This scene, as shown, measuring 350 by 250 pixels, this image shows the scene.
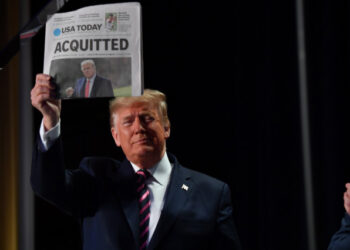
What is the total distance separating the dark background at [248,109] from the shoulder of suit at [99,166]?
0.05m

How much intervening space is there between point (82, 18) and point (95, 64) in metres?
0.16

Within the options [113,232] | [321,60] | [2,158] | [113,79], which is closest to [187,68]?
[113,79]

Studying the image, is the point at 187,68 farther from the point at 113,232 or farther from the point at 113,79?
the point at 113,232

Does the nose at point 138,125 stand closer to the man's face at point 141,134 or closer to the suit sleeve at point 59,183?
the man's face at point 141,134

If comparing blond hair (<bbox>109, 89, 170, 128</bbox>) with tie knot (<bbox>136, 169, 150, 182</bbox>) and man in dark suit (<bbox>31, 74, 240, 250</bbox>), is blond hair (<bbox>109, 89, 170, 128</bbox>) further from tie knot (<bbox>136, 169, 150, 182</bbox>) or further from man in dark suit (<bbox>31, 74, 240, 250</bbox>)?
tie knot (<bbox>136, 169, 150, 182</bbox>)

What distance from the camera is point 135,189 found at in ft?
5.14

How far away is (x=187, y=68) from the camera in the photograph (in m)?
1.81

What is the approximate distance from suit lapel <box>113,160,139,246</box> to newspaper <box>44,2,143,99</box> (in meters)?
0.28

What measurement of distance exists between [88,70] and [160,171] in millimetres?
425

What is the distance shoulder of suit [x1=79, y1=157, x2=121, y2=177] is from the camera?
1.61 metres

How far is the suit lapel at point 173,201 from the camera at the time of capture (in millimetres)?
1488

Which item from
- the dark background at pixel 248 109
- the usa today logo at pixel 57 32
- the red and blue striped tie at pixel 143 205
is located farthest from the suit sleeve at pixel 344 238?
the usa today logo at pixel 57 32

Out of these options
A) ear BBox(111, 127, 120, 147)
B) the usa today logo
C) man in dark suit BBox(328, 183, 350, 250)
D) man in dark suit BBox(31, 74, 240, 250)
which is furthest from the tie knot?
man in dark suit BBox(328, 183, 350, 250)

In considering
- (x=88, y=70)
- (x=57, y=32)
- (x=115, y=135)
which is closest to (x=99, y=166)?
(x=115, y=135)
